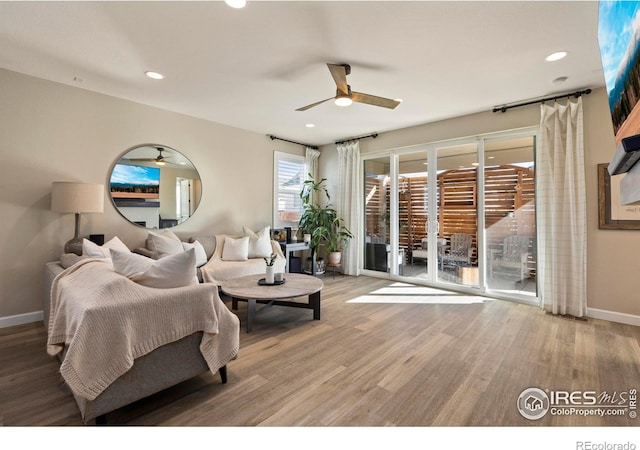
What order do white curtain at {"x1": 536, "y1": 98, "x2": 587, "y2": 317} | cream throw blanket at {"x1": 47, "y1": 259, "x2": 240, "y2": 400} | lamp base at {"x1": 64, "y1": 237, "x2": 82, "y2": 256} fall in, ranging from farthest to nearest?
white curtain at {"x1": 536, "y1": 98, "x2": 587, "y2": 317}, lamp base at {"x1": 64, "y1": 237, "x2": 82, "y2": 256}, cream throw blanket at {"x1": 47, "y1": 259, "x2": 240, "y2": 400}

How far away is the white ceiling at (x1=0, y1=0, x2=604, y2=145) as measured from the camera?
6.87 ft

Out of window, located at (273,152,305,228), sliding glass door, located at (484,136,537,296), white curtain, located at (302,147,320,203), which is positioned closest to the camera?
sliding glass door, located at (484,136,537,296)

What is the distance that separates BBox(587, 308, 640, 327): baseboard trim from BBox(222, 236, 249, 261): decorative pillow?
4.35m

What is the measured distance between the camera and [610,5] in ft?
3.69

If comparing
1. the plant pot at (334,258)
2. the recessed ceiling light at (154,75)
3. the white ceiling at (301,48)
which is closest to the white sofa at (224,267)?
the plant pot at (334,258)

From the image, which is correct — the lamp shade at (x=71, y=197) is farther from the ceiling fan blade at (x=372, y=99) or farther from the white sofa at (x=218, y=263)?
the ceiling fan blade at (x=372, y=99)

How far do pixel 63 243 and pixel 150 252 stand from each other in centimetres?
90

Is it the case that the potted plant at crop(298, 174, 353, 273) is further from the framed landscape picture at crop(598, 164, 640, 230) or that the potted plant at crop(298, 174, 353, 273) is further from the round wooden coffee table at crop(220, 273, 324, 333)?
the framed landscape picture at crop(598, 164, 640, 230)

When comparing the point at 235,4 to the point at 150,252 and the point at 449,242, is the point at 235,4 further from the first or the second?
the point at 449,242

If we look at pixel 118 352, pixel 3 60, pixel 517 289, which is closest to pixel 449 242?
pixel 517 289

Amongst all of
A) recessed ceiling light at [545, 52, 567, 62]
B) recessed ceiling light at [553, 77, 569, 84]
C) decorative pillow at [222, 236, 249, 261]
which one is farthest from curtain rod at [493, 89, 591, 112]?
decorative pillow at [222, 236, 249, 261]

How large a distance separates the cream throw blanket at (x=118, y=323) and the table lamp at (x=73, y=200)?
4.22ft
